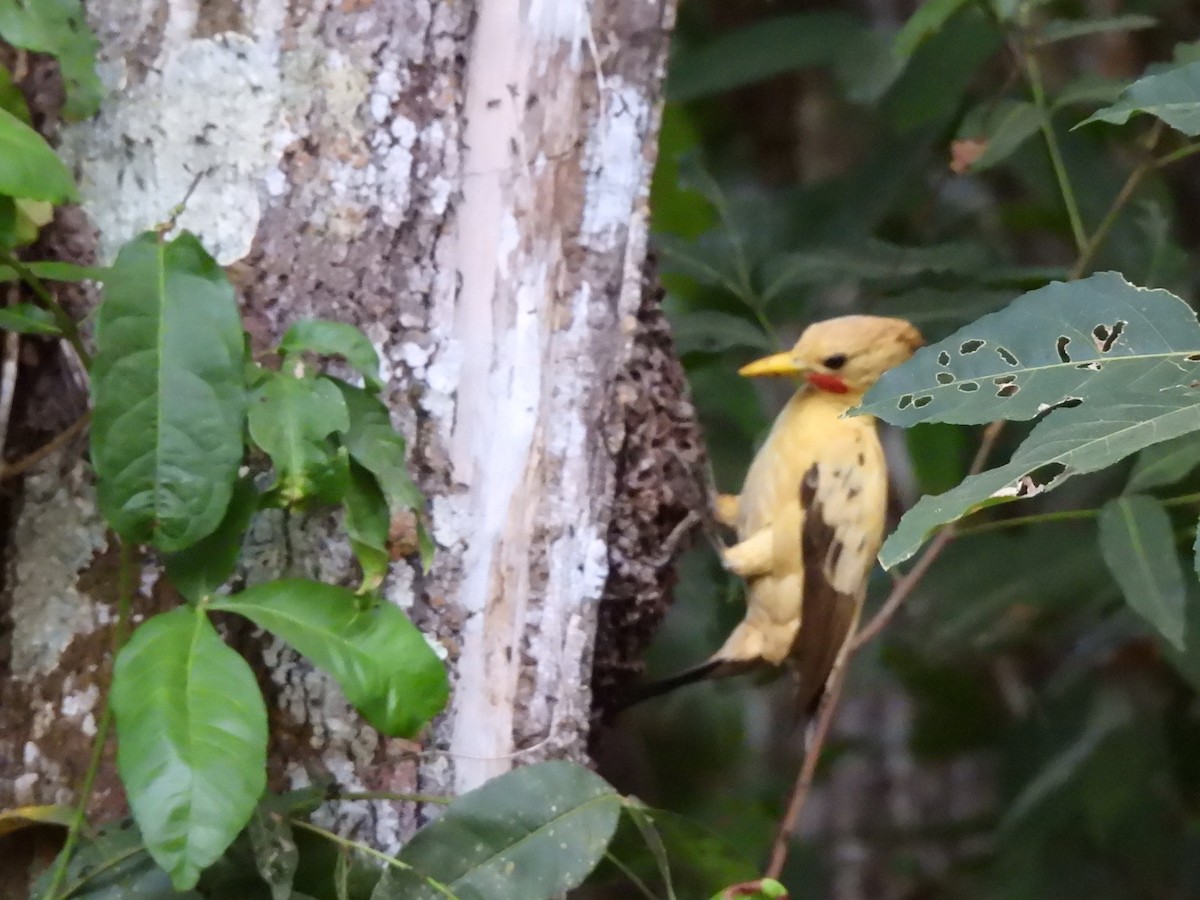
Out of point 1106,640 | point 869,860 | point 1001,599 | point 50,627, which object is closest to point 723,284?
point 1001,599

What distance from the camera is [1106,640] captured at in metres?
2.56

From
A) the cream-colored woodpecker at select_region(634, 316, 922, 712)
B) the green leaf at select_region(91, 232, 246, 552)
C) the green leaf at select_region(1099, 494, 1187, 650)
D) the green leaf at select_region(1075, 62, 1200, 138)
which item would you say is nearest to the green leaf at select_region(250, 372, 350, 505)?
the green leaf at select_region(91, 232, 246, 552)

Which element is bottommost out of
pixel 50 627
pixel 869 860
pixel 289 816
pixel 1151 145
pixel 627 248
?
pixel 869 860

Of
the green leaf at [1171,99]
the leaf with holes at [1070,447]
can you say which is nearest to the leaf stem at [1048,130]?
the green leaf at [1171,99]

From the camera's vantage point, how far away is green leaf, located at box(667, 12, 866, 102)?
2.31 metres

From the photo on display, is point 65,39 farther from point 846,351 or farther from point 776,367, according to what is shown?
point 846,351

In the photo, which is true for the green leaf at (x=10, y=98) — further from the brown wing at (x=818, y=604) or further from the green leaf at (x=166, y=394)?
the brown wing at (x=818, y=604)

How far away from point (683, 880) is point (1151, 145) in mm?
1238

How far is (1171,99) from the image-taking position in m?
1.06

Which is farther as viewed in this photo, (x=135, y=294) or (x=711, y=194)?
(x=711, y=194)

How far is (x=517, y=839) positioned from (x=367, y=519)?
0.32 meters

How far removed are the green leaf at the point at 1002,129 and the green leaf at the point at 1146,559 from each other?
0.54 metres

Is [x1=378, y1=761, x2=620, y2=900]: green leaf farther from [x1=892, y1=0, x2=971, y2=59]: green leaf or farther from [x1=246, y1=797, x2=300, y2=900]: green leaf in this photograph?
[x1=892, y1=0, x2=971, y2=59]: green leaf

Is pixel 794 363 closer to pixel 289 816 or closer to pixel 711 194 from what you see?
pixel 711 194
